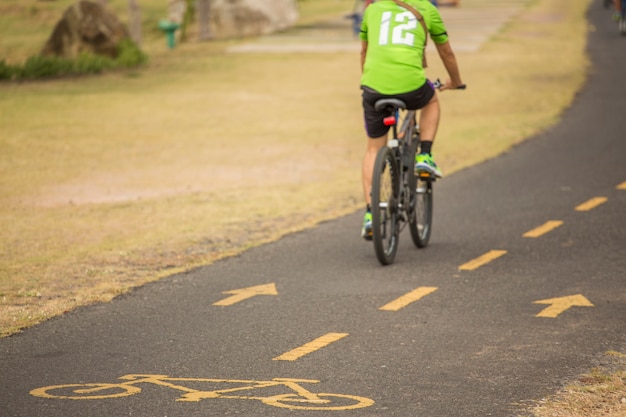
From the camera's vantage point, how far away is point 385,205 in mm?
8117

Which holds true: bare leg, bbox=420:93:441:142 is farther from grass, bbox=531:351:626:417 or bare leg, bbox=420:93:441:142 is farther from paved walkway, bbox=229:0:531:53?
paved walkway, bbox=229:0:531:53

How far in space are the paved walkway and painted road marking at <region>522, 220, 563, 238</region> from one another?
69.8 ft

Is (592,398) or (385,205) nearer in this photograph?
(592,398)

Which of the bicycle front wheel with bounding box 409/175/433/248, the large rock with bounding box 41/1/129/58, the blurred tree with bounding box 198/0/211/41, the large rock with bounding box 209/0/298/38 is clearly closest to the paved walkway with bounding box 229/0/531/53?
the large rock with bounding box 209/0/298/38

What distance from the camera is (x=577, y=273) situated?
26.2ft

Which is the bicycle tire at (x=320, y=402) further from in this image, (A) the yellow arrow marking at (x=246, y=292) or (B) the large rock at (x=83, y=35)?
(B) the large rock at (x=83, y=35)

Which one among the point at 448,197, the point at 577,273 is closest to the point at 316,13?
the point at 448,197

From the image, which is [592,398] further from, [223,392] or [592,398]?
[223,392]

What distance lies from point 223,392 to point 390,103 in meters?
3.41

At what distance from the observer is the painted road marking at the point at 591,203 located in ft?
34.8

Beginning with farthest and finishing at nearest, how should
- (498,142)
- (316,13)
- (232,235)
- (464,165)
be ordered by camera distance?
(316,13), (498,142), (464,165), (232,235)

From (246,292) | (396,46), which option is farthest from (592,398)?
(396,46)

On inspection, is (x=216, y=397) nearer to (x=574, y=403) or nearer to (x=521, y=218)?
(x=574, y=403)

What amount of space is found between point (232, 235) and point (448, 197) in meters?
2.73
